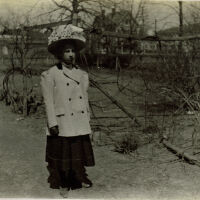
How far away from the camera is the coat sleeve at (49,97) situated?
3.81m

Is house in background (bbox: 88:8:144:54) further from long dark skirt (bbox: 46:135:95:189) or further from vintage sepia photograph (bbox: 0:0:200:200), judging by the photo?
long dark skirt (bbox: 46:135:95:189)

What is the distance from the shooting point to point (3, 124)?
27.1ft

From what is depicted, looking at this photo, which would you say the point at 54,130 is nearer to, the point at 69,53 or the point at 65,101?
the point at 65,101

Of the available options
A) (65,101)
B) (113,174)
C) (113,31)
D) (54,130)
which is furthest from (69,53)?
(113,31)

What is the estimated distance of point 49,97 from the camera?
3838 mm

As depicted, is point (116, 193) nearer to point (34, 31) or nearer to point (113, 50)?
point (113, 50)

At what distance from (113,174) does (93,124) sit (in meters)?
2.93

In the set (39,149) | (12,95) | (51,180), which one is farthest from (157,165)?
(12,95)

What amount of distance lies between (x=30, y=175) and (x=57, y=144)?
1.06 m

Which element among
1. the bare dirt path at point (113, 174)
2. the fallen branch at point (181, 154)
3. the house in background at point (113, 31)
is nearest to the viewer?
the bare dirt path at point (113, 174)

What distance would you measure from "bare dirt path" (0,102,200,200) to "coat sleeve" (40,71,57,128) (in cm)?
82

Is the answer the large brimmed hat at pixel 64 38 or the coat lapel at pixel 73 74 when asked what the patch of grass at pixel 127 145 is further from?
the large brimmed hat at pixel 64 38

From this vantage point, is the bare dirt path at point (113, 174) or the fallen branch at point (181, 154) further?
the fallen branch at point (181, 154)

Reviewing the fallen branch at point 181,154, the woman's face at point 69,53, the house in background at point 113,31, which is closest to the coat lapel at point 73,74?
the woman's face at point 69,53
